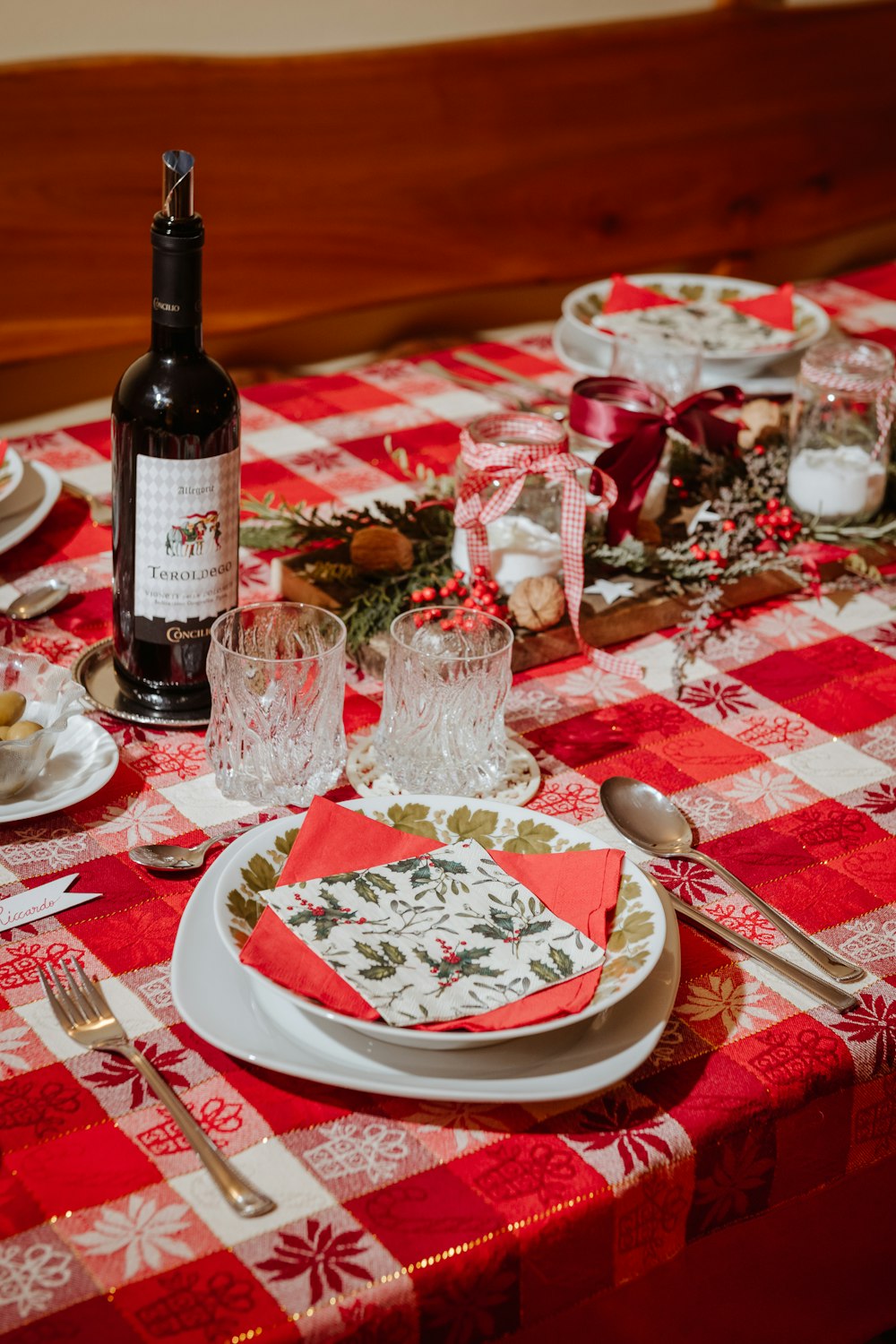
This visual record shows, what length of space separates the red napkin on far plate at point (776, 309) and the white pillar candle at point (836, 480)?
452 millimetres

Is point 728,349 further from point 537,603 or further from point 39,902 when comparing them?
point 39,902

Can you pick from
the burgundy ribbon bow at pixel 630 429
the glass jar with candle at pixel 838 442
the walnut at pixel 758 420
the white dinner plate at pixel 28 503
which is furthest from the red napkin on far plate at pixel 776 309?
the white dinner plate at pixel 28 503

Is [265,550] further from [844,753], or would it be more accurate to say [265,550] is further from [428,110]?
[428,110]

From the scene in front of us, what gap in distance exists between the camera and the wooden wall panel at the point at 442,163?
2.17 meters

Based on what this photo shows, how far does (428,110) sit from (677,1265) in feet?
7.20

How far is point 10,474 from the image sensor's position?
1292mm

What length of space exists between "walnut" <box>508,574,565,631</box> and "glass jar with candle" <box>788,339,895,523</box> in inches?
13.7

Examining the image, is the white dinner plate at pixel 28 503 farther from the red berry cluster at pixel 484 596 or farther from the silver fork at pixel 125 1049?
the silver fork at pixel 125 1049

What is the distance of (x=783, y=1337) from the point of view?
2.56 ft

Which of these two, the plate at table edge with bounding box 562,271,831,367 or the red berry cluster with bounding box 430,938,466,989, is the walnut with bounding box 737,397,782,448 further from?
the red berry cluster with bounding box 430,938,466,989

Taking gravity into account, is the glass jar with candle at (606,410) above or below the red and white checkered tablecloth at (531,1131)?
above

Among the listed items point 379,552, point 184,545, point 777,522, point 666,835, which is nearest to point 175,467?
point 184,545

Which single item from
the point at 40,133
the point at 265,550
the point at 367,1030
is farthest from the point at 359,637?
the point at 40,133

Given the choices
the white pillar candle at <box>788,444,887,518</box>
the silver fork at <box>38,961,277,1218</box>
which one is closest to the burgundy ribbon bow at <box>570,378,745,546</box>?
the white pillar candle at <box>788,444,887,518</box>
